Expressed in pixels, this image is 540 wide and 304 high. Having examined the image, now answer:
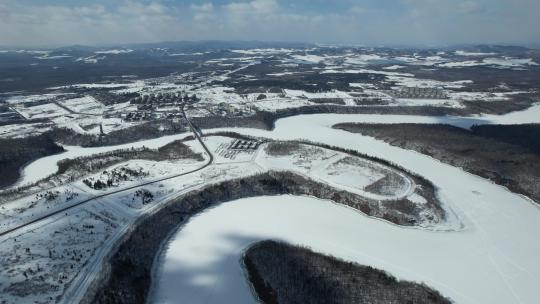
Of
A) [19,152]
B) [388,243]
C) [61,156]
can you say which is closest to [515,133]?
[388,243]

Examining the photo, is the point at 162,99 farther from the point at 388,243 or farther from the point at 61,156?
the point at 388,243

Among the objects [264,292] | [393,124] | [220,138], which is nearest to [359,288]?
[264,292]

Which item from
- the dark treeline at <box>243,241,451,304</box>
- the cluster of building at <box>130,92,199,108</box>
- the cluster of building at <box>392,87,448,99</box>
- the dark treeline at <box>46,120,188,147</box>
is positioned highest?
the dark treeline at <box>243,241,451,304</box>

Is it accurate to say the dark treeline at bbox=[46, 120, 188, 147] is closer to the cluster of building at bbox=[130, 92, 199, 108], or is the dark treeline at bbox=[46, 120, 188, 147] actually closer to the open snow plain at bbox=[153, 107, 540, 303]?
the cluster of building at bbox=[130, 92, 199, 108]

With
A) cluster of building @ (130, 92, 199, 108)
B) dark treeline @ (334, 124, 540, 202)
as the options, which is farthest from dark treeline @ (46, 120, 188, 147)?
dark treeline @ (334, 124, 540, 202)

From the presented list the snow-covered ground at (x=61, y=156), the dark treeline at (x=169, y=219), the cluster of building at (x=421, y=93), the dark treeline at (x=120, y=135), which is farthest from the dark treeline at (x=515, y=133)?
the dark treeline at (x=120, y=135)

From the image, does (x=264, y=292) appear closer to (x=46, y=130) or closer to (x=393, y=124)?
(x=393, y=124)
